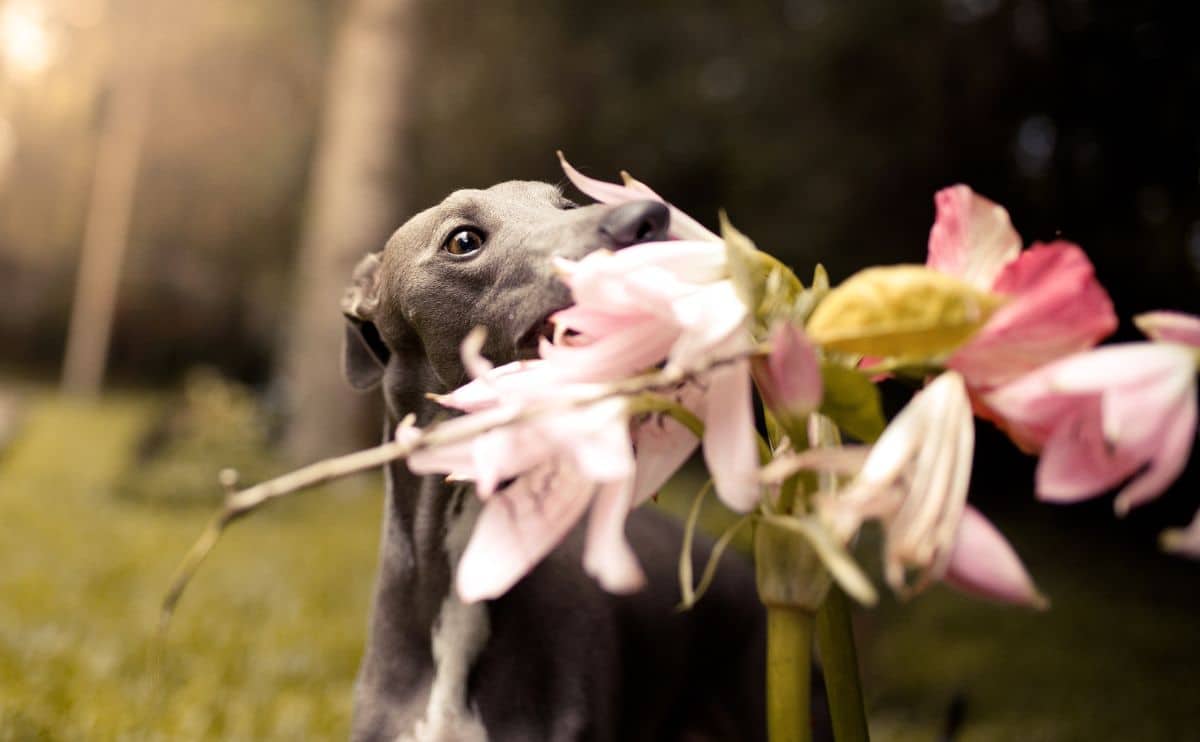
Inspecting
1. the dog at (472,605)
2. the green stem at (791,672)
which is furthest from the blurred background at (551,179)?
the green stem at (791,672)

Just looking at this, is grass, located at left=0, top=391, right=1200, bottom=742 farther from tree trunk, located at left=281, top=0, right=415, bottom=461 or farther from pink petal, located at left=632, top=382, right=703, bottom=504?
pink petal, located at left=632, top=382, right=703, bottom=504

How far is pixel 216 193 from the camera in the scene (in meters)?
9.60

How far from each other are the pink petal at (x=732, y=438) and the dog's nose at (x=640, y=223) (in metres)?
0.23

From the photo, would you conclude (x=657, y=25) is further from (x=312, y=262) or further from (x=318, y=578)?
(x=318, y=578)

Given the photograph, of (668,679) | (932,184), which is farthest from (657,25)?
(668,679)

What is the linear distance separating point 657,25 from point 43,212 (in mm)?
6326

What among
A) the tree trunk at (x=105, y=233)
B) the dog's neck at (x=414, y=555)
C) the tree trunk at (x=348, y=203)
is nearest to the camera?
the dog's neck at (x=414, y=555)

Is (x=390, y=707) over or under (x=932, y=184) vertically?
under

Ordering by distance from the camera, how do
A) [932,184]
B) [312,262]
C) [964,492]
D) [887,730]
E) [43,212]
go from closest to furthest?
[964,492], [887,730], [932,184], [312,262], [43,212]

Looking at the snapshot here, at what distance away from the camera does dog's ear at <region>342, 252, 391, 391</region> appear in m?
1.52

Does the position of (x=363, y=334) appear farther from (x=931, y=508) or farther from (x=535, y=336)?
(x=931, y=508)

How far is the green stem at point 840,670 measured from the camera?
78 centimetres

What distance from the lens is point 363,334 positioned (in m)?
1.56

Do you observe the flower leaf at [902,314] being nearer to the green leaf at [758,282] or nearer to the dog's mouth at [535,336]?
the green leaf at [758,282]
